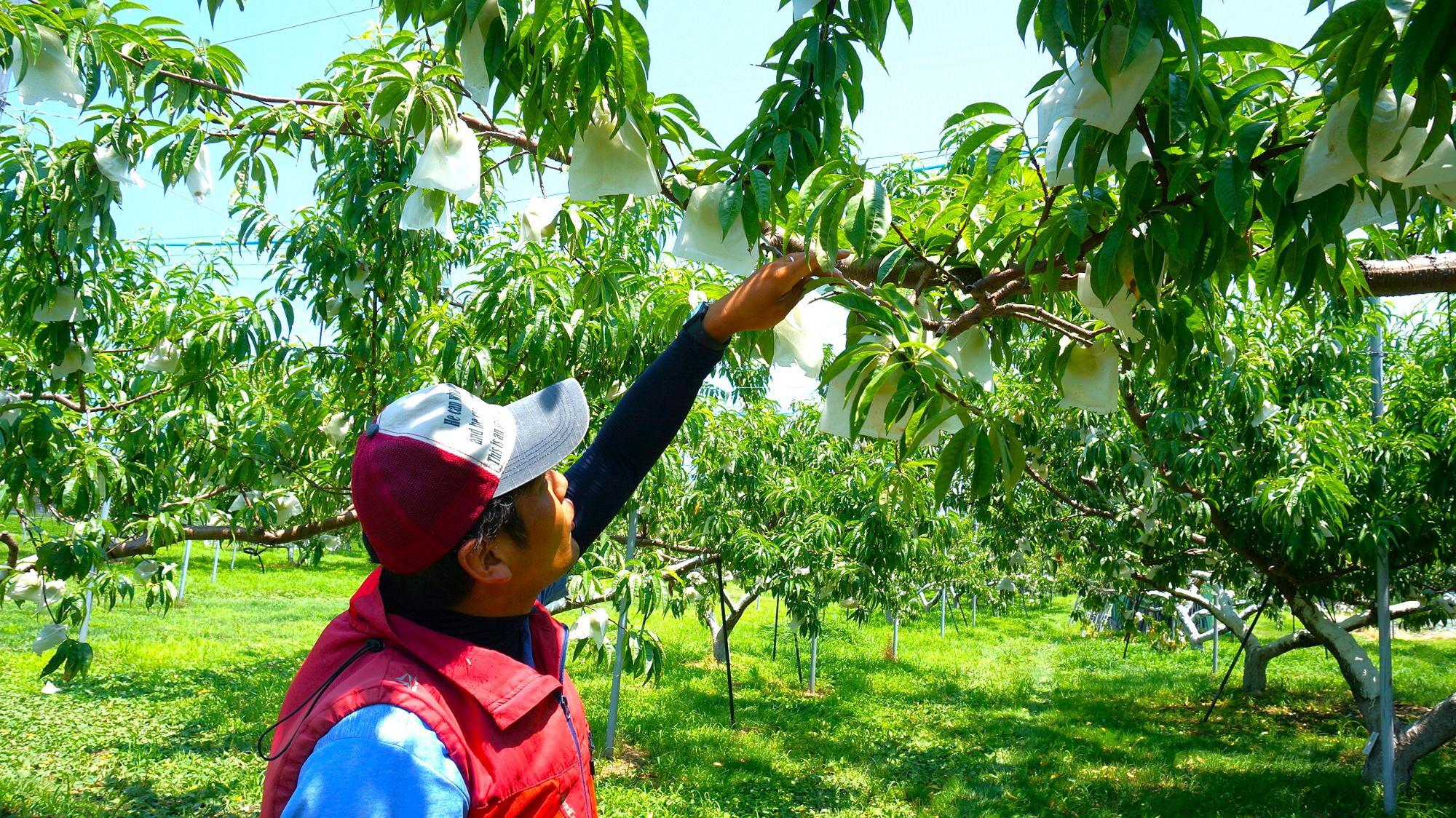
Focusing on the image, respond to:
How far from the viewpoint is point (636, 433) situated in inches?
56.1

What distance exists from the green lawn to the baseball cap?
14.4 ft

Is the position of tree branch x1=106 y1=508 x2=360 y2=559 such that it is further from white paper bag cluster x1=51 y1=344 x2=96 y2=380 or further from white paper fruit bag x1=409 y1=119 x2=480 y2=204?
white paper fruit bag x1=409 y1=119 x2=480 y2=204

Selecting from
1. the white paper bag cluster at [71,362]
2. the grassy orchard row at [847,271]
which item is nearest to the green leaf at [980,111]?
the grassy orchard row at [847,271]

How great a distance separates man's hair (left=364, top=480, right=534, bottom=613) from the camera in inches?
→ 39.5

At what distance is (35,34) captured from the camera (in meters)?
1.63

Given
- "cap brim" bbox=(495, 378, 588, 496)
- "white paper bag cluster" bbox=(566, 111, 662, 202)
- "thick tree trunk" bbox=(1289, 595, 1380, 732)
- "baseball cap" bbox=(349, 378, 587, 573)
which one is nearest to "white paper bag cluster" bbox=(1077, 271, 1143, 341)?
"white paper bag cluster" bbox=(566, 111, 662, 202)

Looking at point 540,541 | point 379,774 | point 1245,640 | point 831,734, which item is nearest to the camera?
point 379,774

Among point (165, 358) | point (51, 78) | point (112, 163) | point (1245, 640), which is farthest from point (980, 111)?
point (1245, 640)

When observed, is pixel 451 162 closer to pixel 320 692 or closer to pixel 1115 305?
pixel 320 692

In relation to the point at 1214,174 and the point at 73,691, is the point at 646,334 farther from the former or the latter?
the point at 73,691

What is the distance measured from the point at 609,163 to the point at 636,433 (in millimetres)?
408

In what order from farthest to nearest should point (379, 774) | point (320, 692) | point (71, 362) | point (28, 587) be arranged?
point (28, 587) → point (71, 362) → point (320, 692) → point (379, 774)

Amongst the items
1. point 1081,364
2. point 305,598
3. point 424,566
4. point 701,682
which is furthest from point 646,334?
point 305,598

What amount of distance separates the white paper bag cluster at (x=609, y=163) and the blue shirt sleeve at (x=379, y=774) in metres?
0.71
